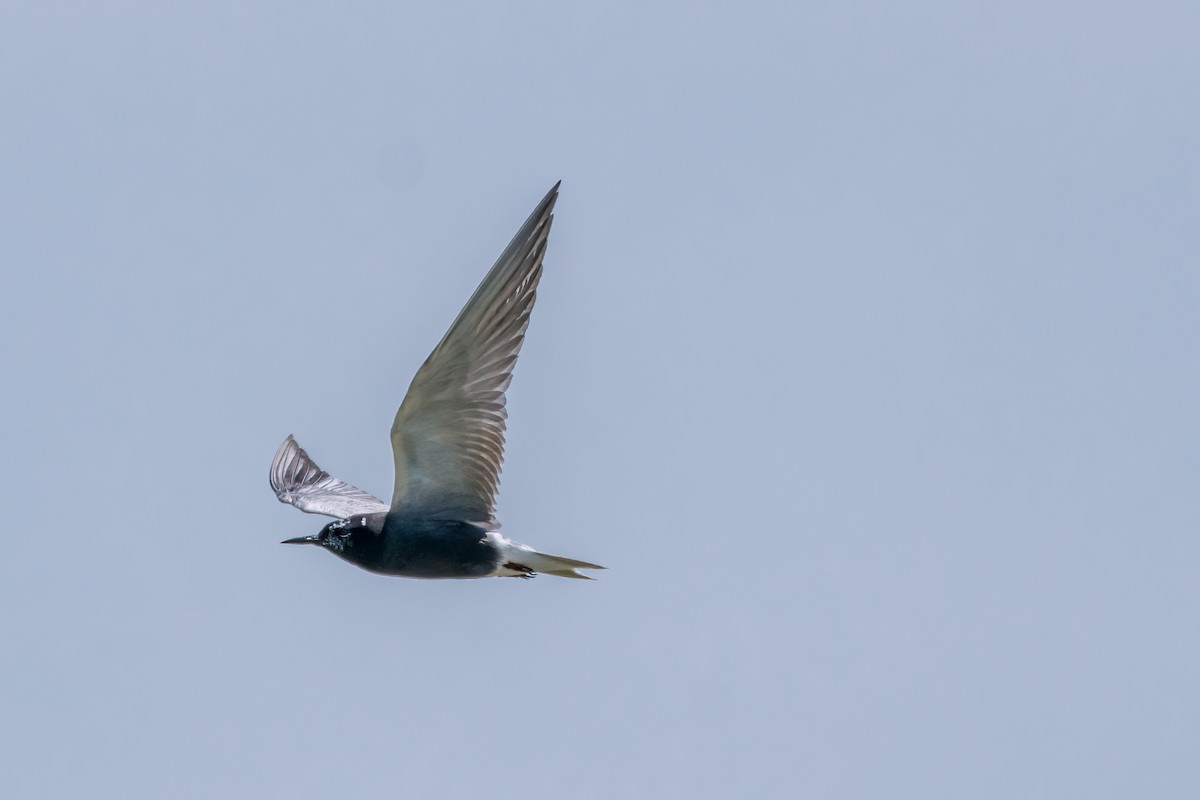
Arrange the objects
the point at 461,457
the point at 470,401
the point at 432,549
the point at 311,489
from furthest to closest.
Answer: the point at 311,489 < the point at 432,549 < the point at 461,457 < the point at 470,401

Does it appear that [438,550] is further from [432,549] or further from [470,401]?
[470,401]

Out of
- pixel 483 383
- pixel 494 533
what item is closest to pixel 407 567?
pixel 494 533

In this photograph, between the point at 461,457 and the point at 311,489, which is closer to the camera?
the point at 461,457

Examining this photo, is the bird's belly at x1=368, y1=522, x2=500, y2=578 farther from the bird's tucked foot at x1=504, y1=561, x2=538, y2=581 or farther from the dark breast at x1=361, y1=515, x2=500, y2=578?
the bird's tucked foot at x1=504, y1=561, x2=538, y2=581

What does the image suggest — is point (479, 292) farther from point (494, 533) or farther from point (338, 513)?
point (338, 513)

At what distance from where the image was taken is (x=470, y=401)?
62.6 feet

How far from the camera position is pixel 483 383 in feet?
62.4

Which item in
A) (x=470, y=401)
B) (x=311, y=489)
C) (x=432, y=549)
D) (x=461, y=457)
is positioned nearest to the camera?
(x=470, y=401)

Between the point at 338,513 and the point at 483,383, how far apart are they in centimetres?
376

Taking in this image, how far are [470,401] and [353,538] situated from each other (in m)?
1.97

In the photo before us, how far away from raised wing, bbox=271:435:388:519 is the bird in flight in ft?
5.71

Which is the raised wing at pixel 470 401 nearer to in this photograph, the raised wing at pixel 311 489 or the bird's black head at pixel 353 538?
the bird's black head at pixel 353 538

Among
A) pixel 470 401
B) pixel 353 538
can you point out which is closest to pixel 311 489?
pixel 353 538

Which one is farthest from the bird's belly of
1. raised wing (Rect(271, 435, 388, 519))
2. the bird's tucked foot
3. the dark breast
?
raised wing (Rect(271, 435, 388, 519))
